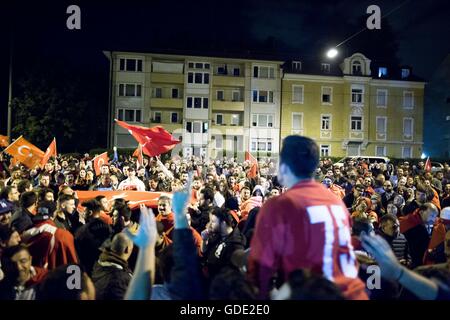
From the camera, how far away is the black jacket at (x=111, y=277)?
3580 millimetres

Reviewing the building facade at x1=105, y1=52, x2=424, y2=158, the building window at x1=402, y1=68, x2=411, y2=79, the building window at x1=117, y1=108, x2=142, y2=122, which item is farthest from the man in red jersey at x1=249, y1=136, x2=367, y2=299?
the building window at x1=402, y1=68, x2=411, y2=79

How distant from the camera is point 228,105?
155 ft

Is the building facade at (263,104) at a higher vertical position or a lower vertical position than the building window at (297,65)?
lower

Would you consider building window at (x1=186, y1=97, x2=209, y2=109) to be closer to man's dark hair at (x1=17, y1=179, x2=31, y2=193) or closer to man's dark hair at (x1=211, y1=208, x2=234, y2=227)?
man's dark hair at (x1=17, y1=179, x2=31, y2=193)

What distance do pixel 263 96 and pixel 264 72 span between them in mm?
2540

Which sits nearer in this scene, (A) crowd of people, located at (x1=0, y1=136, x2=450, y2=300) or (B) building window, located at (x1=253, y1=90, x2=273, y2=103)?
(A) crowd of people, located at (x1=0, y1=136, x2=450, y2=300)

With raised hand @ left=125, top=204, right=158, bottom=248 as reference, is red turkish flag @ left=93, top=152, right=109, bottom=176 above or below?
above

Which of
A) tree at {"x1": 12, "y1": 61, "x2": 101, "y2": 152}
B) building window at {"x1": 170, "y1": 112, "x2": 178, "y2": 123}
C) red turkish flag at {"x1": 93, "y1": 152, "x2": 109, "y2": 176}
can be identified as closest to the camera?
red turkish flag at {"x1": 93, "y1": 152, "x2": 109, "y2": 176}

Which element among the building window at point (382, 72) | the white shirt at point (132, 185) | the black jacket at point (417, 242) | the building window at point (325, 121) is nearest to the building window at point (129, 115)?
the building window at point (325, 121)

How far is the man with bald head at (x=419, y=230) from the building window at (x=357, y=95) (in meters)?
43.4

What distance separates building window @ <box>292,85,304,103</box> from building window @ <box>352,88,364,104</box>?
5.83 meters

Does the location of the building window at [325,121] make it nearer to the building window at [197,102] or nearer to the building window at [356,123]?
the building window at [356,123]

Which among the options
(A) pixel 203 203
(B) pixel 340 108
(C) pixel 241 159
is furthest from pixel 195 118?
(A) pixel 203 203

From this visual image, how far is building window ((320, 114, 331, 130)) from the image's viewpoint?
4853 cm
